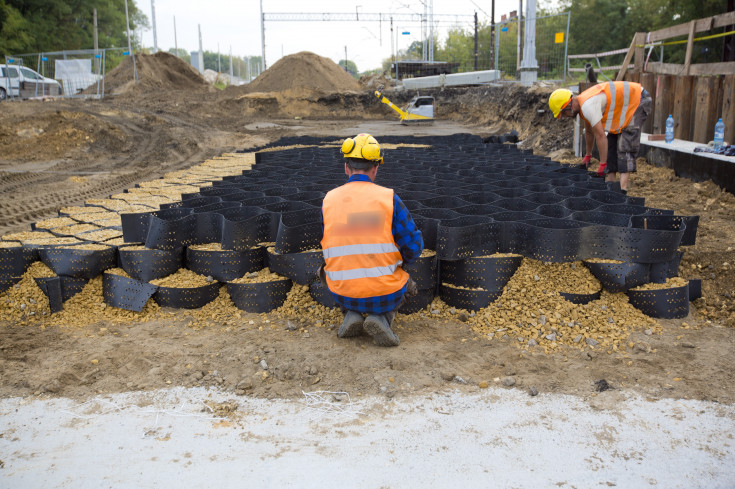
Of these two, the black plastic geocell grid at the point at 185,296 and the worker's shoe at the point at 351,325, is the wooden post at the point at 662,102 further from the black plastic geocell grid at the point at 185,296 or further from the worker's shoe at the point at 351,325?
the black plastic geocell grid at the point at 185,296

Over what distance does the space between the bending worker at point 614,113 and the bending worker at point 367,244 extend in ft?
12.4

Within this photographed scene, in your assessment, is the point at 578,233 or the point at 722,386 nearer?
the point at 722,386

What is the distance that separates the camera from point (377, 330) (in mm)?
3174

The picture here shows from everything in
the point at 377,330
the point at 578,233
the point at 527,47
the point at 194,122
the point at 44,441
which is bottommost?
the point at 44,441

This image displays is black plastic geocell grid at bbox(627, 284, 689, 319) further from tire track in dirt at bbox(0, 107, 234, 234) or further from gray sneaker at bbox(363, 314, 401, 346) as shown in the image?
tire track in dirt at bbox(0, 107, 234, 234)

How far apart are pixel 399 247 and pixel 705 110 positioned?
7.47 meters

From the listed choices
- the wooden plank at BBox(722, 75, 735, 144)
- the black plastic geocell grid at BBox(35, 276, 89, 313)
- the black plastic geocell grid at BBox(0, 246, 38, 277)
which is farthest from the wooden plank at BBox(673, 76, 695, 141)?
the black plastic geocell grid at BBox(0, 246, 38, 277)

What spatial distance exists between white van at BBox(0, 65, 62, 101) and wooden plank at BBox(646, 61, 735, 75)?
22493 millimetres

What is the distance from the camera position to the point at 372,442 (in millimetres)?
2414

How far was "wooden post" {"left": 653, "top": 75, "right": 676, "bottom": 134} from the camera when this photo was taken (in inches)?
380

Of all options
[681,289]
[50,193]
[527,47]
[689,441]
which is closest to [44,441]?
[689,441]

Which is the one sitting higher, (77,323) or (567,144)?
(567,144)

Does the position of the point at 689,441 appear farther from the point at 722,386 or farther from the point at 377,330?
the point at 377,330

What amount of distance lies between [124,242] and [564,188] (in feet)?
13.6
